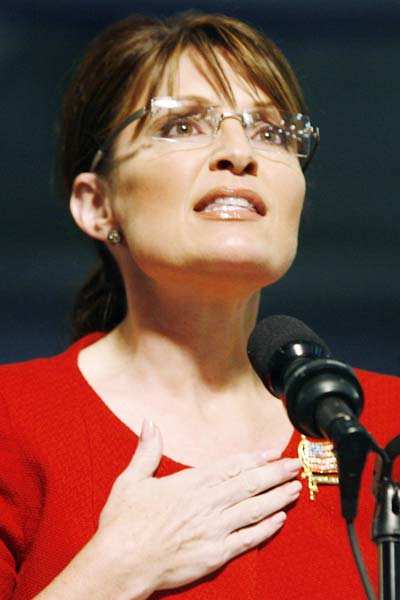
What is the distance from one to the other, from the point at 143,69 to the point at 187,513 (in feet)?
2.45

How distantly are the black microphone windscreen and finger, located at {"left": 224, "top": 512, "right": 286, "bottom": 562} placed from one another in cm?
39

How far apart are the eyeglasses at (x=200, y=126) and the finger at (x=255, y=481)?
486 mm

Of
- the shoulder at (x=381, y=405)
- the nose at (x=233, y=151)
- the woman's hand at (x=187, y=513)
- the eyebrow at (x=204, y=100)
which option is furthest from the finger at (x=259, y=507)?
the eyebrow at (x=204, y=100)

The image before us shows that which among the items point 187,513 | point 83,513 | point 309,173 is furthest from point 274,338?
point 309,173

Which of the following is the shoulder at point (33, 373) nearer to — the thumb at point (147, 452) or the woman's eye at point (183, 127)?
the thumb at point (147, 452)

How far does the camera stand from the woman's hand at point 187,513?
1686mm

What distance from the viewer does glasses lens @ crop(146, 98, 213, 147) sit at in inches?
76.1

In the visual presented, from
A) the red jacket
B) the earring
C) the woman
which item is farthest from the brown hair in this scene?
the red jacket

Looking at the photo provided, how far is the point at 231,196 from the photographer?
6.07ft

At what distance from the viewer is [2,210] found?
11.4 feet

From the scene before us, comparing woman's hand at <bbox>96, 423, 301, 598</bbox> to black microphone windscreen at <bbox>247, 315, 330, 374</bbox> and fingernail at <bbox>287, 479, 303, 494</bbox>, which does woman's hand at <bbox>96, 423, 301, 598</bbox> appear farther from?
black microphone windscreen at <bbox>247, 315, 330, 374</bbox>

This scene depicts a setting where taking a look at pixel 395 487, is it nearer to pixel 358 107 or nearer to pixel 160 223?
pixel 160 223

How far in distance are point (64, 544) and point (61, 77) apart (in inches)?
67.1

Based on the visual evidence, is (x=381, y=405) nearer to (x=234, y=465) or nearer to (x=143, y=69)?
(x=234, y=465)
